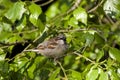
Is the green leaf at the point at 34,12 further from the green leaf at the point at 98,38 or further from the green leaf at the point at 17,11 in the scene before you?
the green leaf at the point at 98,38

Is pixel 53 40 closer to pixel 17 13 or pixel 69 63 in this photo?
pixel 17 13

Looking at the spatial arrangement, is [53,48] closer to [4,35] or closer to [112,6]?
[4,35]

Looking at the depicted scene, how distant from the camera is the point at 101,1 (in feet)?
9.85

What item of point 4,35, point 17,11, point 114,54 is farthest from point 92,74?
point 4,35

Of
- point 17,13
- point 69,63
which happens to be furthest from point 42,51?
point 69,63

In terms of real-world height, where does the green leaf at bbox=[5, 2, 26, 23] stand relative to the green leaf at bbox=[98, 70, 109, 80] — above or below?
above

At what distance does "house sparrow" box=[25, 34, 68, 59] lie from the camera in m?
2.91

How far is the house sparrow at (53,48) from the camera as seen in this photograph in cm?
291

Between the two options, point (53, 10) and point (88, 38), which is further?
point (53, 10)

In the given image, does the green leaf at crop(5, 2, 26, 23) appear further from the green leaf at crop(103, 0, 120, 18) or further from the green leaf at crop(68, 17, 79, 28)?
the green leaf at crop(103, 0, 120, 18)

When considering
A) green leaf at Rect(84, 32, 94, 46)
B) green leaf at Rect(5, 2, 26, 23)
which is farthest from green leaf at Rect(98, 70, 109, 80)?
green leaf at Rect(5, 2, 26, 23)

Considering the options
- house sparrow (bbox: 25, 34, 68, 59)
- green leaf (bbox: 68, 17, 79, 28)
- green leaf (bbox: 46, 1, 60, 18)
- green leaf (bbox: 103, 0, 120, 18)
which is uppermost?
green leaf (bbox: 103, 0, 120, 18)

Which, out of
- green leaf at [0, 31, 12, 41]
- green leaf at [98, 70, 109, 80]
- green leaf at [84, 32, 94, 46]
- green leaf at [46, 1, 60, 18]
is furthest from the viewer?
green leaf at [46, 1, 60, 18]

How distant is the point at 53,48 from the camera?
2988mm
